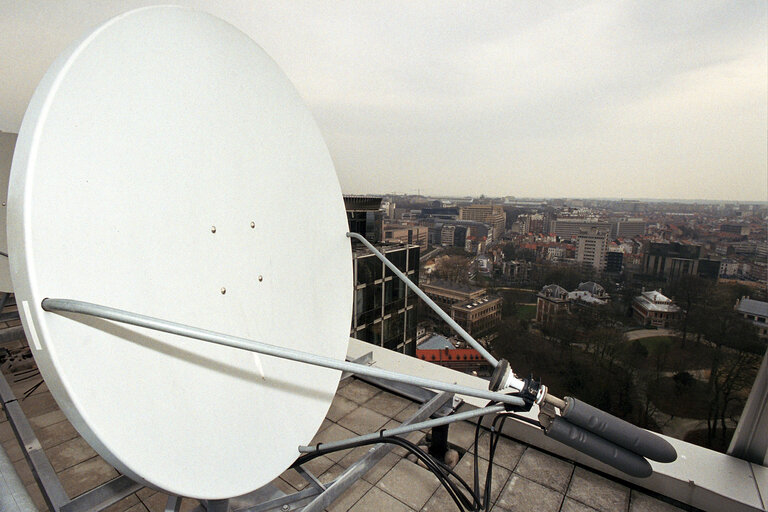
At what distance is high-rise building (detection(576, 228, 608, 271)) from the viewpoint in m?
2.40

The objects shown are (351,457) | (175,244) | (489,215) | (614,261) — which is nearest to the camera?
(175,244)

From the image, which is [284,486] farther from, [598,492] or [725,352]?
[725,352]

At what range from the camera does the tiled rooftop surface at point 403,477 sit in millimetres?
1360

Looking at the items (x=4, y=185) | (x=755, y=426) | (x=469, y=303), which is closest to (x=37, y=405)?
(x=4, y=185)

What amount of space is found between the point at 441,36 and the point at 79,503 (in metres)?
3.26

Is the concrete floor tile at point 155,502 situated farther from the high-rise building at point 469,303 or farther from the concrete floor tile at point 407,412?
the high-rise building at point 469,303

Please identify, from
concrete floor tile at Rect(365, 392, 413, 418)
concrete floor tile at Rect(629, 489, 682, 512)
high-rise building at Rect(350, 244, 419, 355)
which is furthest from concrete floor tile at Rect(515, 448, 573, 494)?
high-rise building at Rect(350, 244, 419, 355)

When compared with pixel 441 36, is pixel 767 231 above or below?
below

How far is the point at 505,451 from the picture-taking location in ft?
5.47

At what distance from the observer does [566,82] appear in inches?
104

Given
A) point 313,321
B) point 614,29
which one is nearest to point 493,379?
point 313,321

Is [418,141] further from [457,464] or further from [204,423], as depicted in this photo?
[204,423]

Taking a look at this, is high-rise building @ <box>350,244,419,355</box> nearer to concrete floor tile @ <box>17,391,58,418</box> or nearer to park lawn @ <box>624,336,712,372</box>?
park lawn @ <box>624,336,712,372</box>

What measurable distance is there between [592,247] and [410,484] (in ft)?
6.59
